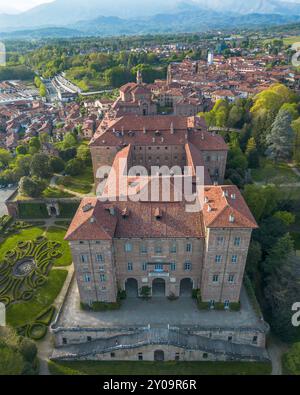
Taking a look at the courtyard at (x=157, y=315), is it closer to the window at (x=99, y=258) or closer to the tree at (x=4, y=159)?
the window at (x=99, y=258)

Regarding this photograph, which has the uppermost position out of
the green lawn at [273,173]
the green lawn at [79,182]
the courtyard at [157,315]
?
the green lawn at [273,173]

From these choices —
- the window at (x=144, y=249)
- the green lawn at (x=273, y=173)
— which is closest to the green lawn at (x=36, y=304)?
the window at (x=144, y=249)

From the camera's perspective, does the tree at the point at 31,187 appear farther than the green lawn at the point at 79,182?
No

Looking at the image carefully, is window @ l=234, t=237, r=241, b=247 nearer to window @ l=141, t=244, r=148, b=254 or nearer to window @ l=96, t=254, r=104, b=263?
window @ l=141, t=244, r=148, b=254

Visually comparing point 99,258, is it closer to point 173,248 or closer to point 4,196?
point 173,248

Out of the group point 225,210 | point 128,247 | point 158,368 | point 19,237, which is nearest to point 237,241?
point 225,210

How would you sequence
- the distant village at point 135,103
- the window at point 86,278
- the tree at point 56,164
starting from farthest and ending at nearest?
the distant village at point 135,103 < the tree at point 56,164 < the window at point 86,278

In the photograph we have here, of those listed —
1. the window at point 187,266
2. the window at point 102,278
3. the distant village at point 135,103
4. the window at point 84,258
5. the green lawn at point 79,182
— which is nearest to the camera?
the window at point 84,258

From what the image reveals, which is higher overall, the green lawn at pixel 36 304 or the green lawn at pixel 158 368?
the green lawn at pixel 36 304
